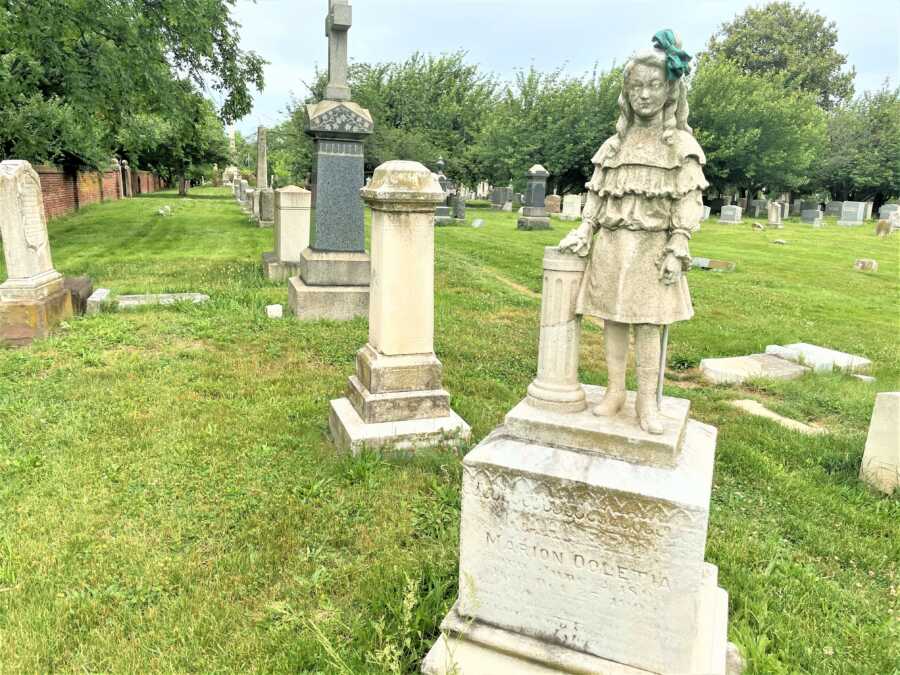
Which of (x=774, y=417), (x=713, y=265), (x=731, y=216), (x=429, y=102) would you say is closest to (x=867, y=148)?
(x=731, y=216)

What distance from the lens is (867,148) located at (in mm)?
41500

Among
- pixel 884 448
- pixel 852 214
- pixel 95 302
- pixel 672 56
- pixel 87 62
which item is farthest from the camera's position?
pixel 852 214

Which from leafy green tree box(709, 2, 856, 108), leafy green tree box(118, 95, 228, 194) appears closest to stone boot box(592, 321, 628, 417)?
leafy green tree box(118, 95, 228, 194)

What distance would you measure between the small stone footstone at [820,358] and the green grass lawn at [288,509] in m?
0.34

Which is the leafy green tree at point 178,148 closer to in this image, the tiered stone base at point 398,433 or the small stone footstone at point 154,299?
the small stone footstone at point 154,299

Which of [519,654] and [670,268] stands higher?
[670,268]

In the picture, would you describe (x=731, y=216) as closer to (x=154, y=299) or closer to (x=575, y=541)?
(x=154, y=299)

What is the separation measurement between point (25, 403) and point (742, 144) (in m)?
33.0

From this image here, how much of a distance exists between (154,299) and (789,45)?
181 ft

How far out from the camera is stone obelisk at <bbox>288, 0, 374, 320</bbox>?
8.23 m

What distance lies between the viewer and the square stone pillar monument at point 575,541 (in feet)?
7.51

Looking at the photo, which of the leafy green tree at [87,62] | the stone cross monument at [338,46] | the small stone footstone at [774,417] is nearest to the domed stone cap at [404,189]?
the small stone footstone at [774,417]

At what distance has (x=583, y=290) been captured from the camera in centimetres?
261

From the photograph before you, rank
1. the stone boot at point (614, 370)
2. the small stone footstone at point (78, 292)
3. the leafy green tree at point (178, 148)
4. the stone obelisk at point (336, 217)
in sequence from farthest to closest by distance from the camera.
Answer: the leafy green tree at point (178, 148)
the stone obelisk at point (336, 217)
the small stone footstone at point (78, 292)
the stone boot at point (614, 370)
